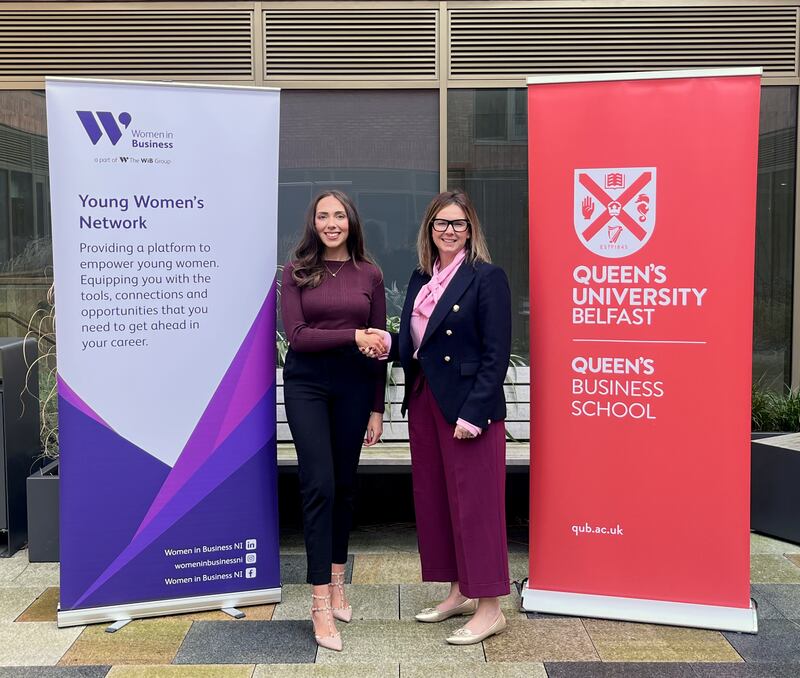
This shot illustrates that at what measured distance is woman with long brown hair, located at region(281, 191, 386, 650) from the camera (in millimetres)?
3455

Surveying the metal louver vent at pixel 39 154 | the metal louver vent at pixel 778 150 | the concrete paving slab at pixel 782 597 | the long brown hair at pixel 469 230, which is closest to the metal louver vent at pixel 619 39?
the metal louver vent at pixel 778 150

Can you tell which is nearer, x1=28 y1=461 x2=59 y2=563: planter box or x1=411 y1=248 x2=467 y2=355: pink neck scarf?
x1=411 y1=248 x2=467 y2=355: pink neck scarf

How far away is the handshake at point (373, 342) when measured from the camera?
11.0 ft

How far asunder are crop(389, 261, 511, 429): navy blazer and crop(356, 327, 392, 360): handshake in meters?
0.16

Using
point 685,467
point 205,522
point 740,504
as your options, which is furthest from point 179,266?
point 740,504

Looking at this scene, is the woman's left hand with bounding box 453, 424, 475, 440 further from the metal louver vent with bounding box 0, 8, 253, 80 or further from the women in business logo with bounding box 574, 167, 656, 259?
the metal louver vent with bounding box 0, 8, 253, 80

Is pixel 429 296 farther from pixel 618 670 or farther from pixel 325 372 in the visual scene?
pixel 618 670

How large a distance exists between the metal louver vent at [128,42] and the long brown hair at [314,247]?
120 inches

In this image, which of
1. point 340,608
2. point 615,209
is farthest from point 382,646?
point 615,209

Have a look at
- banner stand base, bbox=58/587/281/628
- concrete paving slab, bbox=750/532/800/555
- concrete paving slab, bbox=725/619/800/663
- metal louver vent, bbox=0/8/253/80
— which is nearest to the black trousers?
banner stand base, bbox=58/587/281/628

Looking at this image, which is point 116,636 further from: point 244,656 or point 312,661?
point 312,661

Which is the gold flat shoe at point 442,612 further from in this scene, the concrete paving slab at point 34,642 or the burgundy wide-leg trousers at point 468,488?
the concrete paving slab at point 34,642

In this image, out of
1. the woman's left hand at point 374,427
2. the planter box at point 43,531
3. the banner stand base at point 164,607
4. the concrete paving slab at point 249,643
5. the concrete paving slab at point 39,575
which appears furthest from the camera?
the planter box at point 43,531

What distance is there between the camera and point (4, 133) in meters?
6.22
